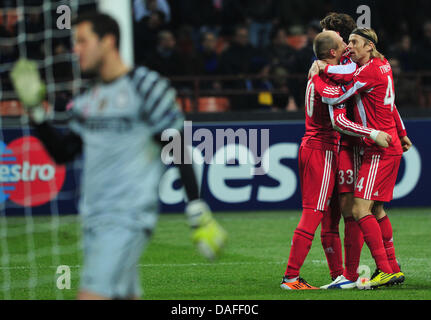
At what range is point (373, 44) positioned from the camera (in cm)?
701

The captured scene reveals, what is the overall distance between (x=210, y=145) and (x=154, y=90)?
7.88 metres

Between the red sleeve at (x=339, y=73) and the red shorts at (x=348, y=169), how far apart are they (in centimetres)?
62

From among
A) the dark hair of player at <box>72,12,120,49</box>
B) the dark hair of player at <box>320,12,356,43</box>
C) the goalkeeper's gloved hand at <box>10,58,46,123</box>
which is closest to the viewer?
the dark hair of player at <box>72,12,120,49</box>

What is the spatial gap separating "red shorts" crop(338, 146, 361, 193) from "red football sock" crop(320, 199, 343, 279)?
9.5 inches

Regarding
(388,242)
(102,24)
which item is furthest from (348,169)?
(102,24)

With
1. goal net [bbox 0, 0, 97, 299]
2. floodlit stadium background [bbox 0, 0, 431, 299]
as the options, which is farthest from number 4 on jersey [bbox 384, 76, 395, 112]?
goal net [bbox 0, 0, 97, 299]

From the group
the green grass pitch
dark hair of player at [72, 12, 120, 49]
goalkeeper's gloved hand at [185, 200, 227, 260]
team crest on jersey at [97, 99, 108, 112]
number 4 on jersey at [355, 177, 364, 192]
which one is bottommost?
the green grass pitch

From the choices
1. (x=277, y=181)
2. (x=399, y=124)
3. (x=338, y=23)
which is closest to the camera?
(x=338, y=23)

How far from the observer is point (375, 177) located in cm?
698

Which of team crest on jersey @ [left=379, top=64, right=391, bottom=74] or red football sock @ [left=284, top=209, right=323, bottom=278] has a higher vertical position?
team crest on jersey @ [left=379, top=64, right=391, bottom=74]

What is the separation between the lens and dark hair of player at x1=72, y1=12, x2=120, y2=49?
4.46 m

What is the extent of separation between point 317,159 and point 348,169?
0.29m

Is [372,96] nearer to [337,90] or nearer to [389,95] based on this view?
[389,95]

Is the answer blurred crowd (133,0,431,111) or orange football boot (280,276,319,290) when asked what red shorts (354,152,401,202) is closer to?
orange football boot (280,276,319,290)
